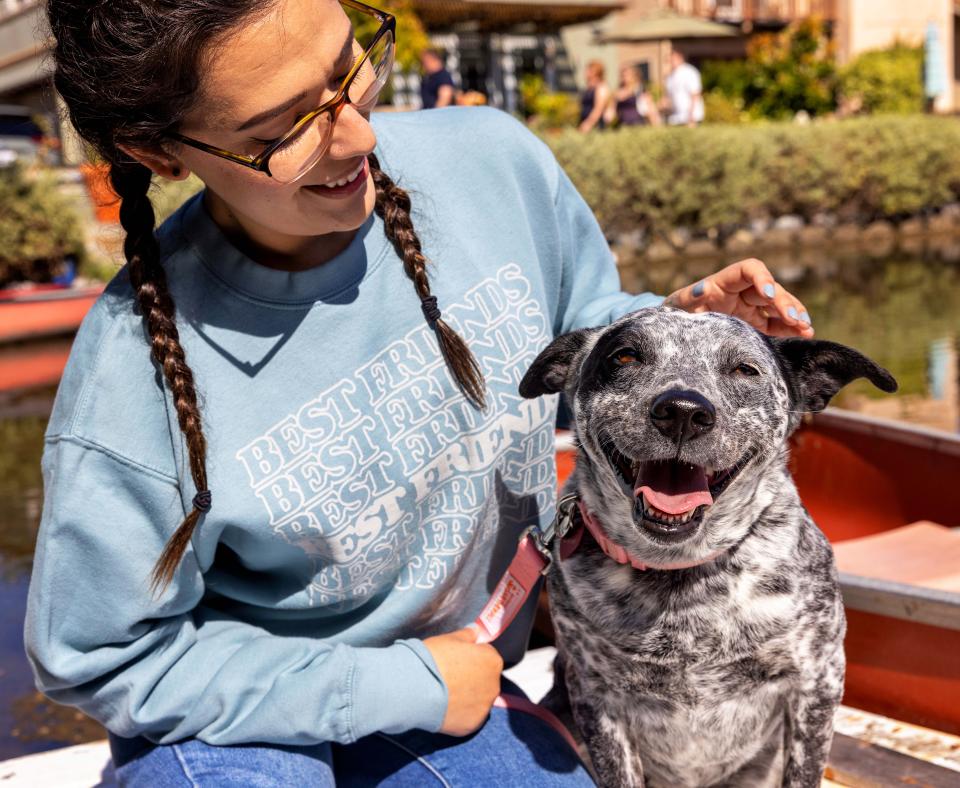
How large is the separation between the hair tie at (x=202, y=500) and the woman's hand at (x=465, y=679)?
1.69 feet

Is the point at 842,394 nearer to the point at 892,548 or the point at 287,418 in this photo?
the point at 892,548

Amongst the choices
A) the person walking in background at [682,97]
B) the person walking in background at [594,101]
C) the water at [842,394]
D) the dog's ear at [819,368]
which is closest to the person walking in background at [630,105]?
the person walking in background at [594,101]

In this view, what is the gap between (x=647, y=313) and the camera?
2111 millimetres

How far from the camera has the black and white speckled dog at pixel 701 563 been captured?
1927mm

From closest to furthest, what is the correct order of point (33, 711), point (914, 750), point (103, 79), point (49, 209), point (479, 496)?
1. point (103, 79)
2. point (479, 496)
3. point (914, 750)
4. point (33, 711)
5. point (49, 209)

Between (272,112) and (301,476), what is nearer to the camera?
(272,112)

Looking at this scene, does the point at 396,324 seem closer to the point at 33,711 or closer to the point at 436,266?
the point at 436,266

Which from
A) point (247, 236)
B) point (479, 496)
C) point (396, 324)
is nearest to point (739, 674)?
point (479, 496)

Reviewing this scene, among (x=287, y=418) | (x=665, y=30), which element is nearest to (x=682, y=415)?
(x=287, y=418)

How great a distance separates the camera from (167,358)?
192 cm

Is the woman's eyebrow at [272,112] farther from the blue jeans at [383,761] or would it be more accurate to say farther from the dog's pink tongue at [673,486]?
the blue jeans at [383,761]

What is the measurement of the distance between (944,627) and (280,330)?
5.99 feet

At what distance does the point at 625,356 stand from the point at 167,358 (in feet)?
2.75

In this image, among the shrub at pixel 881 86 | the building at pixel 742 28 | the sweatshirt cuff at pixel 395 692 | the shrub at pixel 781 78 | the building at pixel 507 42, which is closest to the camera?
the sweatshirt cuff at pixel 395 692
